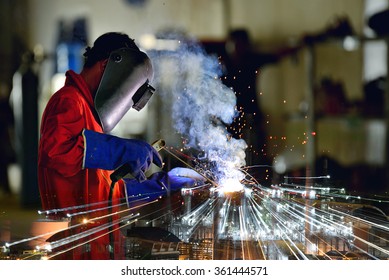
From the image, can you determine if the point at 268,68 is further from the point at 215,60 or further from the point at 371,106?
the point at 371,106

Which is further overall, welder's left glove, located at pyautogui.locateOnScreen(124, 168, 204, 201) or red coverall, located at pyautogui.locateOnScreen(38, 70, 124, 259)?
welder's left glove, located at pyautogui.locateOnScreen(124, 168, 204, 201)

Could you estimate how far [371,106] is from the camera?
3.22 meters

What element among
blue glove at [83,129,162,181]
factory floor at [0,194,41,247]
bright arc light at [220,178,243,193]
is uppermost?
blue glove at [83,129,162,181]

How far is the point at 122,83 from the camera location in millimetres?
3205

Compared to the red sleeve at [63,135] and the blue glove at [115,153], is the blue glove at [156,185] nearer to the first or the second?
the blue glove at [115,153]

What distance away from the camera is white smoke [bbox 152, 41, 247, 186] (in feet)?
10.6

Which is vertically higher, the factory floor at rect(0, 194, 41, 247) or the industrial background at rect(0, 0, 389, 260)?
the industrial background at rect(0, 0, 389, 260)

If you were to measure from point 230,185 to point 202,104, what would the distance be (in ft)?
1.45

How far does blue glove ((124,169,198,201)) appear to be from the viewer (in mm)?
3248

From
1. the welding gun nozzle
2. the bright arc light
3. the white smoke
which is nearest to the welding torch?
the welding gun nozzle

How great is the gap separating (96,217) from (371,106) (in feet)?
4.96

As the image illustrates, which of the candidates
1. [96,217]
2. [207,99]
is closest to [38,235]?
[96,217]

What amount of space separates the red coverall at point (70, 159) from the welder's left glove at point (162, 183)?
0.06 metres

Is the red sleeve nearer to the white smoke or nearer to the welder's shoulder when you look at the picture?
the welder's shoulder
